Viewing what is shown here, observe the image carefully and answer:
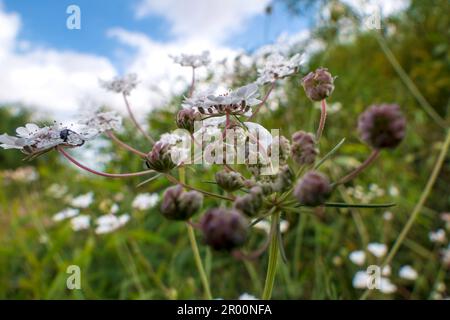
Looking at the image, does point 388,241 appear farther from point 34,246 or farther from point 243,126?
point 34,246

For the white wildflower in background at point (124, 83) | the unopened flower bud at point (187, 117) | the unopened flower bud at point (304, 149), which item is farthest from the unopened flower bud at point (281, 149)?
the white wildflower in background at point (124, 83)

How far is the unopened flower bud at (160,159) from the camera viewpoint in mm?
631

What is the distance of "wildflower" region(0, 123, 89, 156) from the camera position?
0.65 metres

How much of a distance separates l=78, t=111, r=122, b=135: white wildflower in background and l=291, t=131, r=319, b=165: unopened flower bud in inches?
15.0

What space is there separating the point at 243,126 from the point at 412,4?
12.8ft

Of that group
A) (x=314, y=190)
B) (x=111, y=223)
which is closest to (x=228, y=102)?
(x=314, y=190)

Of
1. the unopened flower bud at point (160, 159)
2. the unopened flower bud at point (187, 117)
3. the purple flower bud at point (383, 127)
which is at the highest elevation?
the unopened flower bud at point (187, 117)

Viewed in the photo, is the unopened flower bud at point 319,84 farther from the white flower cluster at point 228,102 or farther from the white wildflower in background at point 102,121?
the white wildflower in background at point 102,121

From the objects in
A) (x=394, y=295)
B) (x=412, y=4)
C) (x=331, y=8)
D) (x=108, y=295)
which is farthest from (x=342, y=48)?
(x=108, y=295)

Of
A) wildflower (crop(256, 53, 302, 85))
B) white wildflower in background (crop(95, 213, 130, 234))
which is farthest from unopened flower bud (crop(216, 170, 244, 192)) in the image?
white wildflower in background (crop(95, 213, 130, 234))

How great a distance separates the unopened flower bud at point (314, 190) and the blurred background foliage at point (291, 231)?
2.17 feet

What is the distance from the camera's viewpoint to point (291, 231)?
2.08 metres

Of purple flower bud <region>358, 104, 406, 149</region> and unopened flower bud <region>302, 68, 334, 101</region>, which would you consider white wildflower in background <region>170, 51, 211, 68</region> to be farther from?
purple flower bud <region>358, 104, 406, 149</region>

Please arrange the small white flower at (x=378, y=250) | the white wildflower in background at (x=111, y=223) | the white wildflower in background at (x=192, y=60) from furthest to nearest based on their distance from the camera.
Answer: the small white flower at (x=378, y=250) → the white wildflower in background at (x=111, y=223) → the white wildflower in background at (x=192, y=60)
